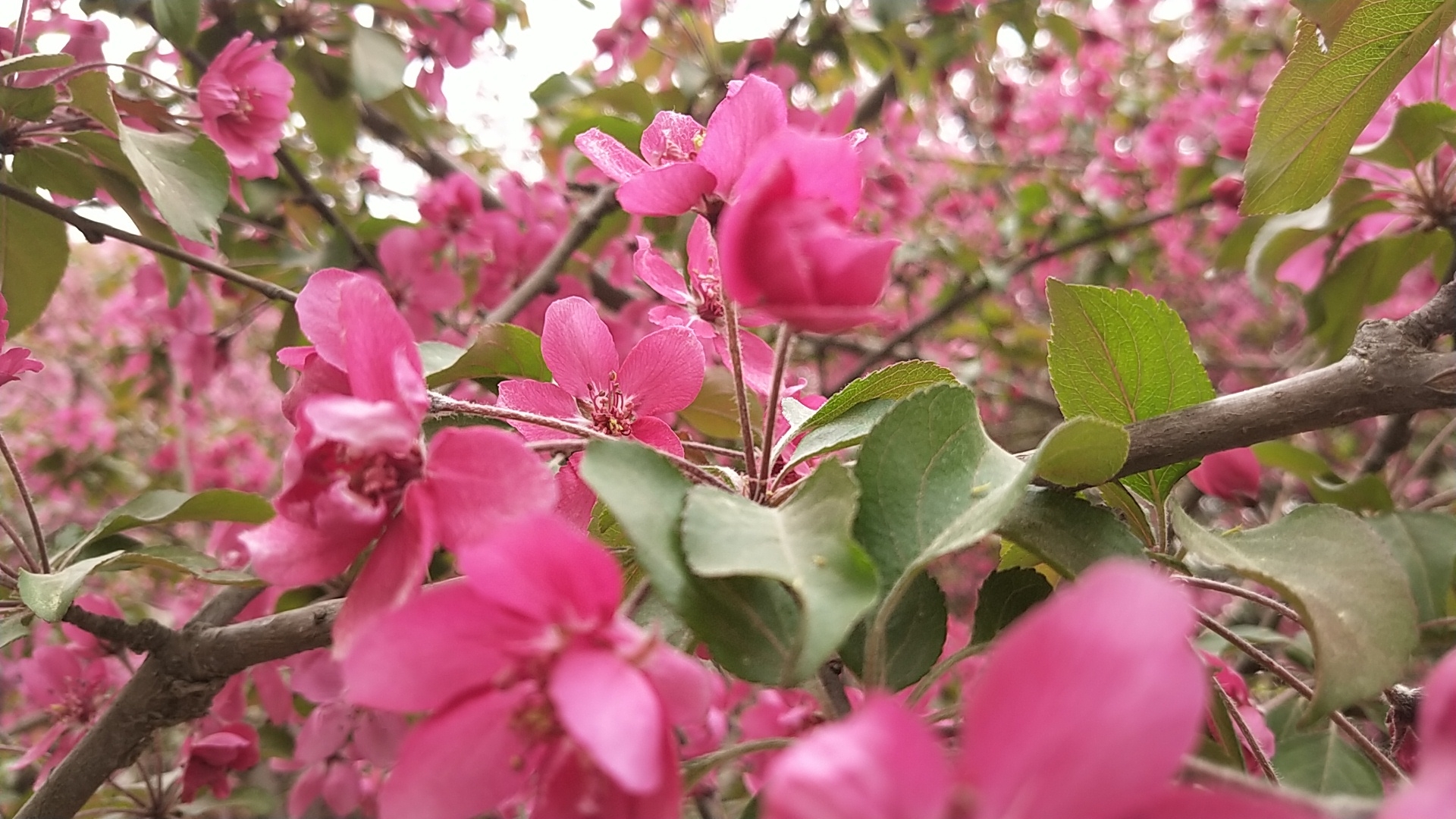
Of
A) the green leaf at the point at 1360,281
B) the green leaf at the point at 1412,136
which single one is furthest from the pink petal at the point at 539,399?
the green leaf at the point at 1360,281

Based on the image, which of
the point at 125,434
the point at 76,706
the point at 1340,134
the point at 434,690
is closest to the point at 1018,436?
the point at 1340,134

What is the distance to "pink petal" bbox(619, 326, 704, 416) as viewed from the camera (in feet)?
2.08

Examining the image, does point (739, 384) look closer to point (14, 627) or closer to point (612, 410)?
point (612, 410)

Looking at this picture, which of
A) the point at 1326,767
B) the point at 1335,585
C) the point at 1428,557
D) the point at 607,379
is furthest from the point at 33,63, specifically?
the point at 1428,557

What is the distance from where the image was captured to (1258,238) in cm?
128

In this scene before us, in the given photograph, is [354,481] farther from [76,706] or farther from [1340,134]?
[76,706]

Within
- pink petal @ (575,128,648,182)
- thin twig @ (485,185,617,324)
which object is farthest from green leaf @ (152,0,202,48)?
pink petal @ (575,128,648,182)

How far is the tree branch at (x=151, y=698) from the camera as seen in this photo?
0.73m

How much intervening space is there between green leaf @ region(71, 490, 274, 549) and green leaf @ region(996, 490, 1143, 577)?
75 cm

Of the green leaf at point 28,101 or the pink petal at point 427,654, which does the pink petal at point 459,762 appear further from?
the green leaf at point 28,101

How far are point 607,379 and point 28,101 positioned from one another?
73 centimetres

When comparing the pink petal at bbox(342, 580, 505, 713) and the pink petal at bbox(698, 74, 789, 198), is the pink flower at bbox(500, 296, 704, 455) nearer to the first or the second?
the pink petal at bbox(698, 74, 789, 198)

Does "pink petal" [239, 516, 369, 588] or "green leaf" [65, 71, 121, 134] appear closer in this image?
"pink petal" [239, 516, 369, 588]

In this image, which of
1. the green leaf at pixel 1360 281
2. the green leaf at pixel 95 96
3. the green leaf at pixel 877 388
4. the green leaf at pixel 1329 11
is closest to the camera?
the green leaf at pixel 877 388
